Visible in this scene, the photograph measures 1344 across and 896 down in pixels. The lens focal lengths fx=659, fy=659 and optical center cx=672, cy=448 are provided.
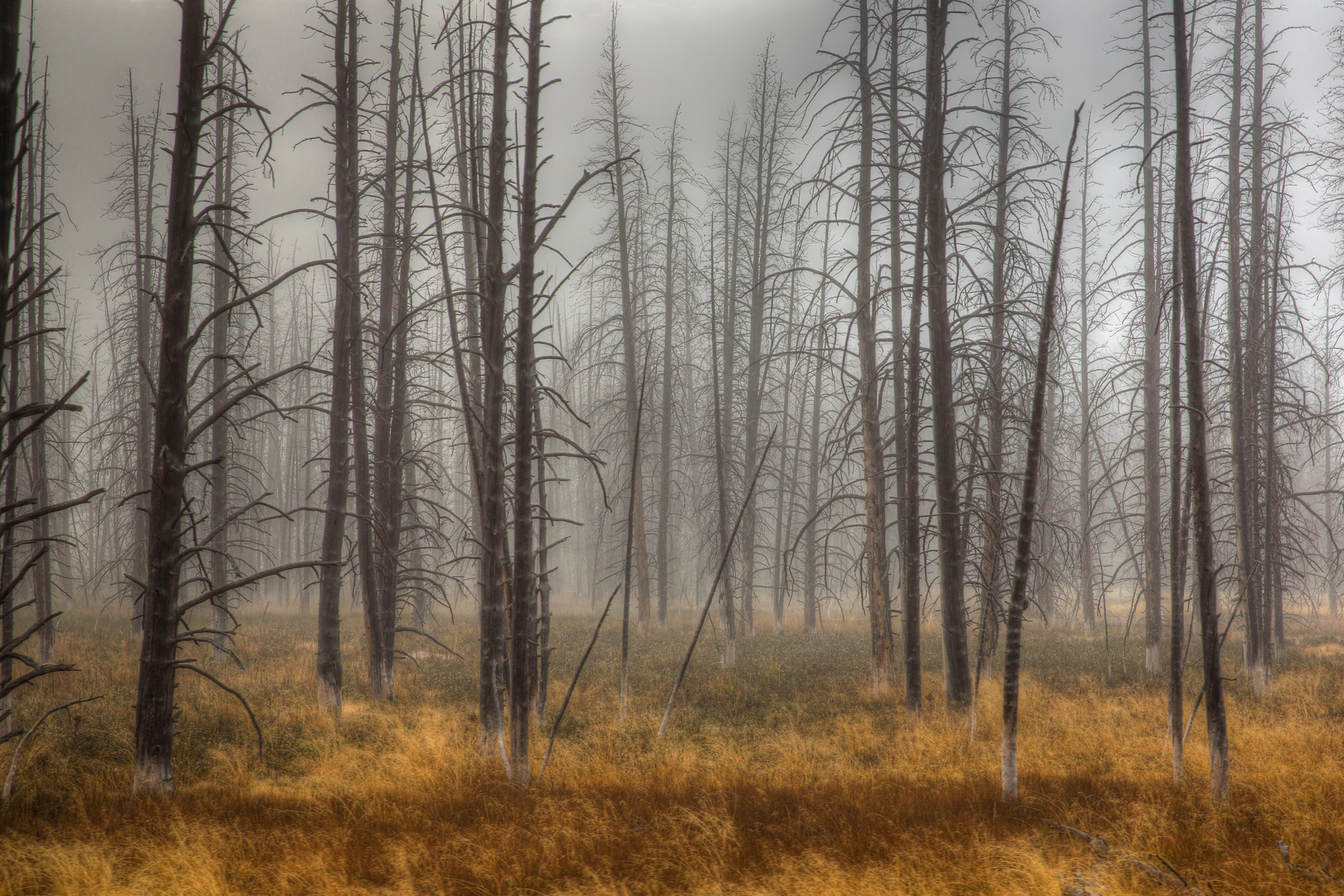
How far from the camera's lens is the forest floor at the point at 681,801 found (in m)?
4.24

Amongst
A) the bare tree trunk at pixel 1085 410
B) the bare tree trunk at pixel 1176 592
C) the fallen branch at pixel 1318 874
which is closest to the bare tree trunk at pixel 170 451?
the fallen branch at pixel 1318 874

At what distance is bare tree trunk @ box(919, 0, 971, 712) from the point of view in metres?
8.66

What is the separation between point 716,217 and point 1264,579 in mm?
16576

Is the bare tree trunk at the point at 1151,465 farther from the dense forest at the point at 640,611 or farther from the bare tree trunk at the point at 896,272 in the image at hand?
the bare tree trunk at the point at 896,272

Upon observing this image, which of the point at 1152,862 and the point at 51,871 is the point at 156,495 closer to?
the point at 51,871

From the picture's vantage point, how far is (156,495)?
5004 millimetres

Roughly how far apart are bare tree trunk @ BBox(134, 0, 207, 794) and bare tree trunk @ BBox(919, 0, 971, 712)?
7.92 m

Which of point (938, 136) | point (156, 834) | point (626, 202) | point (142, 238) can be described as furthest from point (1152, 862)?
point (142, 238)

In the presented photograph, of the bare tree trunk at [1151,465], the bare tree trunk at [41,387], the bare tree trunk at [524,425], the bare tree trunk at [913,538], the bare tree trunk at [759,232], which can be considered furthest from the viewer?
the bare tree trunk at [759,232]

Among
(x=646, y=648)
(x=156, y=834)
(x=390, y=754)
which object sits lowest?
(x=646, y=648)

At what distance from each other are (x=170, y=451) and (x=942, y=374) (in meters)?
8.41

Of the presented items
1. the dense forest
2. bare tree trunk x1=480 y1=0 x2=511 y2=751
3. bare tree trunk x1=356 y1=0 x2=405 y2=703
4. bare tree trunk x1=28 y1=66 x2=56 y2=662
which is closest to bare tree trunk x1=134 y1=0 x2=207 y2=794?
the dense forest

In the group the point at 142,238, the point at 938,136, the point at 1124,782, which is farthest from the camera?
the point at 142,238

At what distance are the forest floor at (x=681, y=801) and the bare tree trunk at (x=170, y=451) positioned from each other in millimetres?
557
